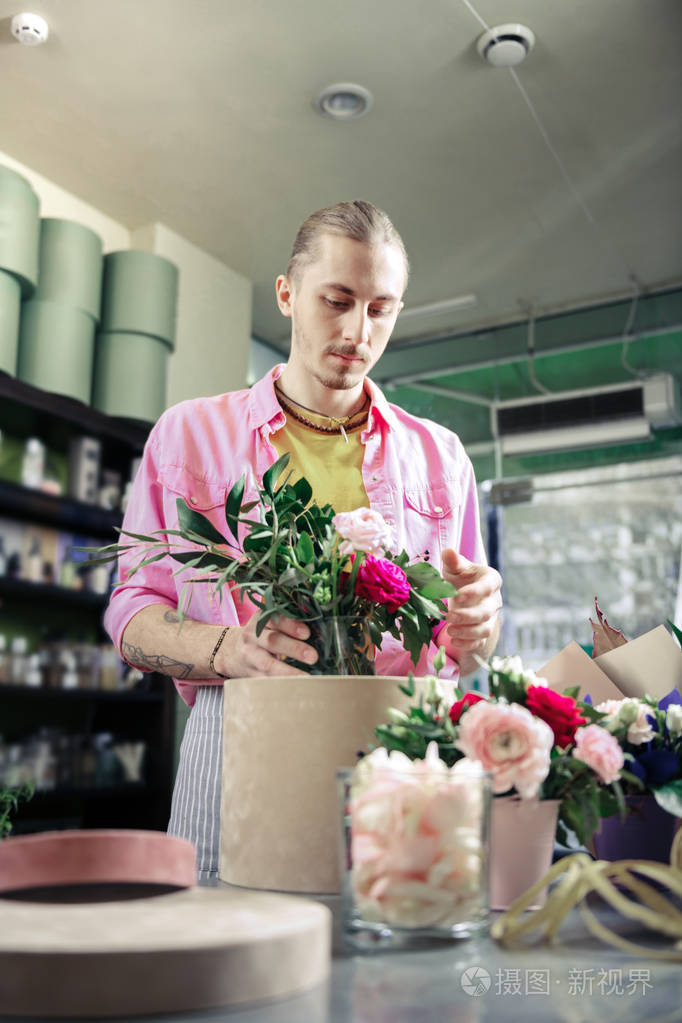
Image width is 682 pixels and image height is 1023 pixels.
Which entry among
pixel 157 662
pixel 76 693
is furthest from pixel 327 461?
pixel 76 693

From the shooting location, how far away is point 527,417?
515cm

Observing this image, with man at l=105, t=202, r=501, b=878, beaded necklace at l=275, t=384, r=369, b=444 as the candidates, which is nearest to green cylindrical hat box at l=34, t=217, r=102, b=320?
man at l=105, t=202, r=501, b=878

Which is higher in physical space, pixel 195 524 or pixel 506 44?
pixel 506 44

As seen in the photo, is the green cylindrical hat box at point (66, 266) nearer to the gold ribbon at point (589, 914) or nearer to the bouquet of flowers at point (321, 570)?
the bouquet of flowers at point (321, 570)

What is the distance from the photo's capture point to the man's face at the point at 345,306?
3.91 feet

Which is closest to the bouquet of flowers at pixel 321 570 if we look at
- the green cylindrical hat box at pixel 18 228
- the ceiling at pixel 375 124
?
the ceiling at pixel 375 124

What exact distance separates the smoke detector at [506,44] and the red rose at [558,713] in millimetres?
2994

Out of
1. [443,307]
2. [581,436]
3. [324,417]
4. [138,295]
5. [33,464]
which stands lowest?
[324,417]

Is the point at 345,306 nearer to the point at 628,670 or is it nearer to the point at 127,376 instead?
the point at 628,670

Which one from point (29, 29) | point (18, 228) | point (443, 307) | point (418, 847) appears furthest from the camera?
point (443, 307)

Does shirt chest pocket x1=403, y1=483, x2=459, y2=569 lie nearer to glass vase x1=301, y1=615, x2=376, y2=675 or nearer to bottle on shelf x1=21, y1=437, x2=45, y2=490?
glass vase x1=301, y1=615, x2=376, y2=675

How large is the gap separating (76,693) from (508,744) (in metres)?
3.14

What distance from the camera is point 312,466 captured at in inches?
50.5

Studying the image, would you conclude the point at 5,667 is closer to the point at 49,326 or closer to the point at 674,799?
the point at 49,326
